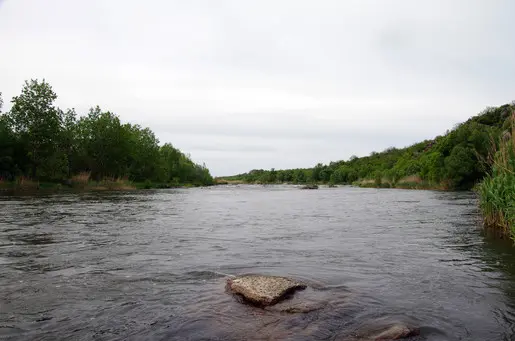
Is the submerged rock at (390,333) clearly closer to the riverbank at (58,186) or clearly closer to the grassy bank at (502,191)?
the grassy bank at (502,191)

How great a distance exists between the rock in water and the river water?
27cm

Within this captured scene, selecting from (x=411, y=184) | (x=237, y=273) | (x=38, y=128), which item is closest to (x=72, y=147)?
(x=38, y=128)

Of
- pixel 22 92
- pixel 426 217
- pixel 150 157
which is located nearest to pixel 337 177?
pixel 150 157

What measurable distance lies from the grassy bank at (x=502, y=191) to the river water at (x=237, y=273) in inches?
37.9

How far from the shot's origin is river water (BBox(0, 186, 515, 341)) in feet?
20.2

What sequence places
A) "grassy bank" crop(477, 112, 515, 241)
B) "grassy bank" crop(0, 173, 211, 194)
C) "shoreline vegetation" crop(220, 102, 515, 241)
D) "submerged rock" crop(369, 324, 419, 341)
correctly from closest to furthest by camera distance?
"submerged rock" crop(369, 324, 419, 341) → "grassy bank" crop(477, 112, 515, 241) → "shoreline vegetation" crop(220, 102, 515, 241) → "grassy bank" crop(0, 173, 211, 194)

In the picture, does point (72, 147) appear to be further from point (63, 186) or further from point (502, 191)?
point (502, 191)

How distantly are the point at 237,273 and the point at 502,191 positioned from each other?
438 inches

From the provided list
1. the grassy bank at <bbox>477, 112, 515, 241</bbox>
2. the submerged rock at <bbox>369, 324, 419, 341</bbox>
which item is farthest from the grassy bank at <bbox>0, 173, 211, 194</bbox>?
the submerged rock at <bbox>369, 324, 419, 341</bbox>

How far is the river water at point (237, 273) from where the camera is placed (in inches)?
243

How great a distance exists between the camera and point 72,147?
68.2 metres

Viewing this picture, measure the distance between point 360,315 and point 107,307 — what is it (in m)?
4.57

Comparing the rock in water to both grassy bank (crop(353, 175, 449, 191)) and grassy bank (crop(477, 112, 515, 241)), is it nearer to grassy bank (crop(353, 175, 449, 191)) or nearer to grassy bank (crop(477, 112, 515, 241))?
grassy bank (crop(477, 112, 515, 241))

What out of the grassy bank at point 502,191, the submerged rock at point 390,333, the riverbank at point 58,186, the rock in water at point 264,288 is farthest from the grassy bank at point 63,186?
the submerged rock at point 390,333
